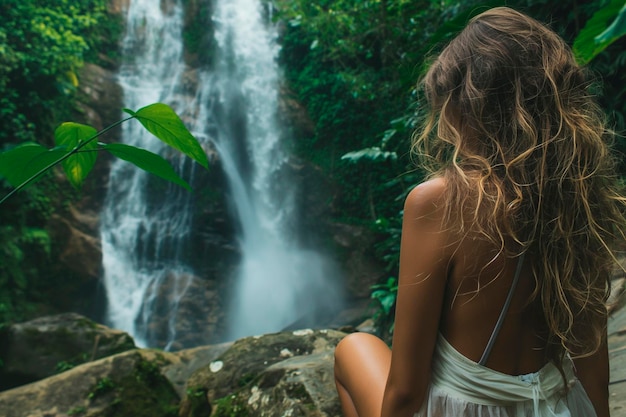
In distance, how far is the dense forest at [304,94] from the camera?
7973mm

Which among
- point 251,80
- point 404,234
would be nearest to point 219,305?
point 251,80

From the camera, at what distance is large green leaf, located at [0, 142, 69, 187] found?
0.88 metres

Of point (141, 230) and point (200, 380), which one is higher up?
point (200, 380)

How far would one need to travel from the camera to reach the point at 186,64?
12.3m

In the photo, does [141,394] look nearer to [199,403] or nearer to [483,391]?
[199,403]

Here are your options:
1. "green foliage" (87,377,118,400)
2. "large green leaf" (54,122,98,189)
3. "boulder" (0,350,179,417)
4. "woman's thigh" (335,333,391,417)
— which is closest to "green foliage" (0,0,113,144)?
"boulder" (0,350,179,417)

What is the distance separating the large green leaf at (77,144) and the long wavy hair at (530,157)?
29.2 inches

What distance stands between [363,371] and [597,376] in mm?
603

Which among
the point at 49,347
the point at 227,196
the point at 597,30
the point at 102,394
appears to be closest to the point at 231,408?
the point at 102,394

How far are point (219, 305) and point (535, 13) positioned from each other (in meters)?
7.93

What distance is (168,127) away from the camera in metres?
0.94

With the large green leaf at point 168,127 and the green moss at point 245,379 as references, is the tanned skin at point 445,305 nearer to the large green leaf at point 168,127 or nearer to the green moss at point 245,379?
the large green leaf at point 168,127

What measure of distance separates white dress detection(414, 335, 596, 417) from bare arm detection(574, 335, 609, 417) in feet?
0.39

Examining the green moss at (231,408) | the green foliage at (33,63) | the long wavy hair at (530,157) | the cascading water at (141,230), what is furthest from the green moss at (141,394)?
the green foliage at (33,63)
